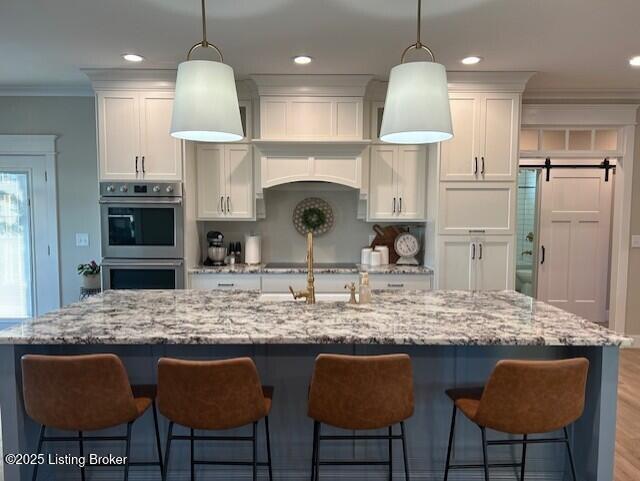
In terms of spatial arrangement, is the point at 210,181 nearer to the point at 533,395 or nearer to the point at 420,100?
the point at 420,100

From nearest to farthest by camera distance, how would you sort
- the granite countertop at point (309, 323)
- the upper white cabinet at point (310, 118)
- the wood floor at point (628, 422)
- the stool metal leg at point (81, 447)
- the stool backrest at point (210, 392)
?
the stool backrest at point (210, 392), the granite countertop at point (309, 323), the stool metal leg at point (81, 447), the wood floor at point (628, 422), the upper white cabinet at point (310, 118)

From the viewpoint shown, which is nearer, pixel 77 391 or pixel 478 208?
pixel 77 391

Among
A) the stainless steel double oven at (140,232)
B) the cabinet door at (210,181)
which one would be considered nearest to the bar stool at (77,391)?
the stainless steel double oven at (140,232)

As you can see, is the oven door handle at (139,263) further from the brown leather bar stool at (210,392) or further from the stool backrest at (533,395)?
the stool backrest at (533,395)

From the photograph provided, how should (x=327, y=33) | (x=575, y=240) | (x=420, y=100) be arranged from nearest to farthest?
(x=420, y=100)
(x=327, y=33)
(x=575, y=240)

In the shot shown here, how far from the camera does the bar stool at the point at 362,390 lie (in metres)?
1.69

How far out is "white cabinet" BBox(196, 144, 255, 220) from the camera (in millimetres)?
4074

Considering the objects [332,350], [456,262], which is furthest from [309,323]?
[456,262]

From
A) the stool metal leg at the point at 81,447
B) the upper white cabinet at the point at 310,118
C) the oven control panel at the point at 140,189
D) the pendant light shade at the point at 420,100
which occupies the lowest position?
the stool metal leg at the point at 81,447

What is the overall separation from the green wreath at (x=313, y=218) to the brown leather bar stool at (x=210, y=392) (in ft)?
9.49

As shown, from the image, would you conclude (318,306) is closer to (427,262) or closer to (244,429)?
(244,429)

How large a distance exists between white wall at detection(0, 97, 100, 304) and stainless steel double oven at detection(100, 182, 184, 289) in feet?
2.64

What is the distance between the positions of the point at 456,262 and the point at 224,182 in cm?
220

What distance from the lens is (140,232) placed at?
150 inches
